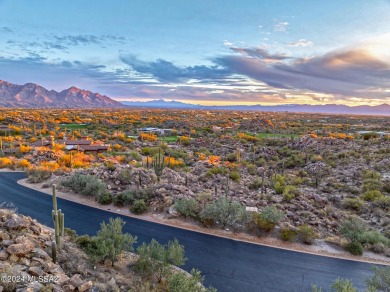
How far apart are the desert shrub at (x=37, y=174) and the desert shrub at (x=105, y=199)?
8.43m

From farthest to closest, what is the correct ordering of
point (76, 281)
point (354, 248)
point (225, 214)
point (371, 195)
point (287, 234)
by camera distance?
point (371, 195)
point (225, 214)
point (287, 234)
point (354, 248)
point (76, 281)

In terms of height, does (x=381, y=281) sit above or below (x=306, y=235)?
above

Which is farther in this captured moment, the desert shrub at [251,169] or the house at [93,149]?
the house at [93,149]

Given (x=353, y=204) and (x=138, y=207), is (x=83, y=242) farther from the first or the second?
(x=353, y=204)

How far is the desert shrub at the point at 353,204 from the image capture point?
2215 cm

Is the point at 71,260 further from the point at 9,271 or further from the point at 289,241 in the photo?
the point at 289,241

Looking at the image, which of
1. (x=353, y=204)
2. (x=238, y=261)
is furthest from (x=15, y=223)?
(x=353, y=204)

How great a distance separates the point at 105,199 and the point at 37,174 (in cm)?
998

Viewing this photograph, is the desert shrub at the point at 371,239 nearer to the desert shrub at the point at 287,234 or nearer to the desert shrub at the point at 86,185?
the desert shrub at the point at 287,234

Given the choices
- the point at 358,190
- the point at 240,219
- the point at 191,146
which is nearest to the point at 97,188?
the point at 240,219

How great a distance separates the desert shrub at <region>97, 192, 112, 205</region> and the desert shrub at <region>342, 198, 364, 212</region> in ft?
57.7

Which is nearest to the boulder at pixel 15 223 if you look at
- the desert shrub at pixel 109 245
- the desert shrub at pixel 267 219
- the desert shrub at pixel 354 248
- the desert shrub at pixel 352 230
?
the desert shrub at pixel 109 245

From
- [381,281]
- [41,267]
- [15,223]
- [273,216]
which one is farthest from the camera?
Result: [273,216]

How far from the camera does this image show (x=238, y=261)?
13633 mm
